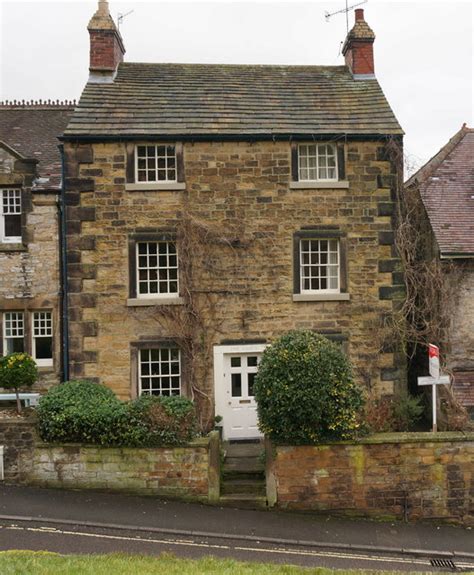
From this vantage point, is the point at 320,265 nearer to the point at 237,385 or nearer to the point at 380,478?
the point at 237,385

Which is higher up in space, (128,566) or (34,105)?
(34,105)

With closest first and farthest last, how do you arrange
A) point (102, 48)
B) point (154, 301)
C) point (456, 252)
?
point (154, 301), point (456, 252), point (102, 48)

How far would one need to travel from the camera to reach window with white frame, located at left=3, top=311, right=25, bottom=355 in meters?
15.8

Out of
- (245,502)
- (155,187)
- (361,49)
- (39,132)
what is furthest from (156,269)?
(361,49)

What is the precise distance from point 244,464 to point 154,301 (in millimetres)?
4790

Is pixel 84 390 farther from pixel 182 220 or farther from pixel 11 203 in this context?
pixel 11 203

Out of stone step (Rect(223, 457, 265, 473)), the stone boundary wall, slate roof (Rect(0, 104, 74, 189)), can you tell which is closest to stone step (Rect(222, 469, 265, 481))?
stone step (Rect(223, 457, 265, 473))

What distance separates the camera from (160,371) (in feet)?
47.8

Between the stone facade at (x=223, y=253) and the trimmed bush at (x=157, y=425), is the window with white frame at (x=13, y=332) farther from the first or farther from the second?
the trimmed bush at (x=157, y=425)

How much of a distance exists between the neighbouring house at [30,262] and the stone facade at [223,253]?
177cm

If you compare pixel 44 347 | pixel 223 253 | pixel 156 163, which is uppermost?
pixel 156 163

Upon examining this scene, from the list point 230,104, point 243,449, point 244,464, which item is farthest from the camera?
point 230,104

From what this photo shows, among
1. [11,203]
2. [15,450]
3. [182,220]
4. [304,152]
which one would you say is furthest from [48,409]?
[304,152]

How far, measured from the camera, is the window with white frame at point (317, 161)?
1488 cm
